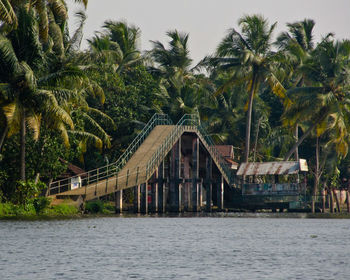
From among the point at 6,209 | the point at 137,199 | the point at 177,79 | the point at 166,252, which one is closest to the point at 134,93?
the point at 177,79

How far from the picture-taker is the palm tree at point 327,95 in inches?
2482

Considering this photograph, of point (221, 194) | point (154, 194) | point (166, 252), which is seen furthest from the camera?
point (221, 194)

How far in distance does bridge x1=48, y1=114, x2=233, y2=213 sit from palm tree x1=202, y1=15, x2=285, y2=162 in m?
5.12

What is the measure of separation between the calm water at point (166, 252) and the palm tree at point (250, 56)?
2904cm

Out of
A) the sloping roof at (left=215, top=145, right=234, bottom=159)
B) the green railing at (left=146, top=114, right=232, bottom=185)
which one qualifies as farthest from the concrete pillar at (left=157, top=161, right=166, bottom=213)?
the sloping roof at (left=215, top=145, right=234, bottom=159)

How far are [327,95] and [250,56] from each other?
7.54 metres

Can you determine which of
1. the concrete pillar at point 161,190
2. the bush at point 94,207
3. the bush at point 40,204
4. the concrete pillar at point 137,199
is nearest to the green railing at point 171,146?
the concrete pillar at point 137,199

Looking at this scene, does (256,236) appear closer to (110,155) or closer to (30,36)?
(30,36)

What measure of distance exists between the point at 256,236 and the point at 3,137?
52.1 ft

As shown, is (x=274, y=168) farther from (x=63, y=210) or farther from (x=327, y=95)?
(x=63, y=210)

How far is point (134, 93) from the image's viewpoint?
6462 cm

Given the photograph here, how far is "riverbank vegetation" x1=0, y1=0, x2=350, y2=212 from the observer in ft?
138

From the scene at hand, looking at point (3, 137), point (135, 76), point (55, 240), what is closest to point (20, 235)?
point (55, 240)

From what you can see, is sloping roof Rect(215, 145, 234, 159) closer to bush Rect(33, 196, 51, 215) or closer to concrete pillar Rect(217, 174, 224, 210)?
concrete pillar Rect(217, 174, 224, 210)
